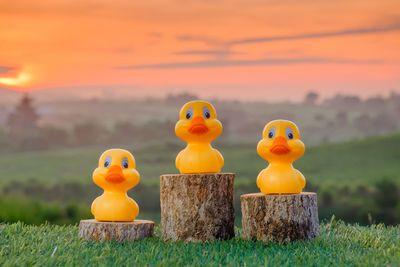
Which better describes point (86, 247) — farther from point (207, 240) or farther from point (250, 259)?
point (250, 259)

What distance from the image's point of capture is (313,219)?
6766 mm

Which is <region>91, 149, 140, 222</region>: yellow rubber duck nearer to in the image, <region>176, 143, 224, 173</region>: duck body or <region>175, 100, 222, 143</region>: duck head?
<region>176, 143, 224, 173</region>: duck body

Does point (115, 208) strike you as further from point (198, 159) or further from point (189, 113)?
point (189, 113)

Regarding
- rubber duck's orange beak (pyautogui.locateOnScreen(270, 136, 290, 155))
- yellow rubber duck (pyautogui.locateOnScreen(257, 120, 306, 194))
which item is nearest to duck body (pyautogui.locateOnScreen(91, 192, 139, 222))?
yellow rubber duck (pyautogui.locateOnScreen(257, 120, 306, 194))

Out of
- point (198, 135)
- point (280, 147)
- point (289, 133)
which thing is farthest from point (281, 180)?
point (198, 135)

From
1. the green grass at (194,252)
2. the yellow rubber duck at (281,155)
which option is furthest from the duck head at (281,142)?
the green grass at (194,252)

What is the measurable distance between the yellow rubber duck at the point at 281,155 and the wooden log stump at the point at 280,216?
13cm

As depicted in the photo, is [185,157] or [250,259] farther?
[185,157]

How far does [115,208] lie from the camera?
6.76 meters

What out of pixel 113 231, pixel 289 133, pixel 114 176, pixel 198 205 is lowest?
pixel 113 231

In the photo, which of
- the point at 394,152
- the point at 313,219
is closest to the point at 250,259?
the point at 313,219

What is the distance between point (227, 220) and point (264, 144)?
117 cm

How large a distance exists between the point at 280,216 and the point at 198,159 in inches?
52.1

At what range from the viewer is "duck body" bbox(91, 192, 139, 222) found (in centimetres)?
677
